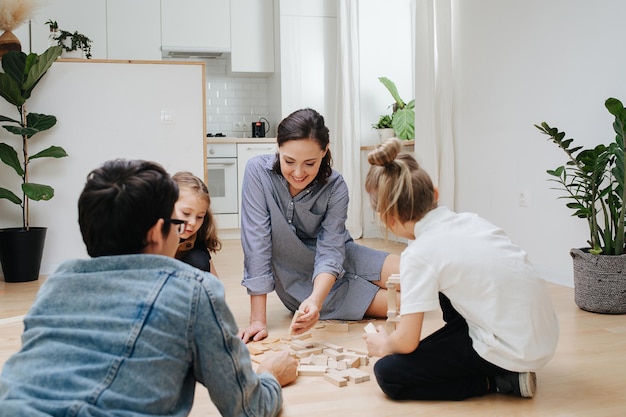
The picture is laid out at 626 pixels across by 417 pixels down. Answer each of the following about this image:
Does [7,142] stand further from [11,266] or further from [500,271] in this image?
[500,271]

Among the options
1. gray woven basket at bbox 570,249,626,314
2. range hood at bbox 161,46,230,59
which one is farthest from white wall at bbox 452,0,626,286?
range hood at bbox 161,46,230,59

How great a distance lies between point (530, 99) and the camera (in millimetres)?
3811

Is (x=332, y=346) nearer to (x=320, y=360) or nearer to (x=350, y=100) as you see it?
(x=320, y=360)

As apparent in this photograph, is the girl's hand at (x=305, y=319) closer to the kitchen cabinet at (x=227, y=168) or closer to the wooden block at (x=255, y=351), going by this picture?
the wooden block at (x=255, y=351)

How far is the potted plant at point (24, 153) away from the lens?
3832 millimetres

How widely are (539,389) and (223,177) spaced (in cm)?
475

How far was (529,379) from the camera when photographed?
1.75 metres

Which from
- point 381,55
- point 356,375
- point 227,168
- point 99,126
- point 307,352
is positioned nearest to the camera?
point 356,375

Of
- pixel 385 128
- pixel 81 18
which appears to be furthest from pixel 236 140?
pixel 81 18

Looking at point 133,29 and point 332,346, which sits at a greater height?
point 133,29

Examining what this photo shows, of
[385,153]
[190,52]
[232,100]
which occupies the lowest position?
[385,153]

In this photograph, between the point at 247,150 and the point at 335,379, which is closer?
the point at 335,379

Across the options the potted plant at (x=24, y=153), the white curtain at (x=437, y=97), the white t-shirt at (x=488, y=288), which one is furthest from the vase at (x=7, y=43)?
the white t-shirt at (x=488, y=288)

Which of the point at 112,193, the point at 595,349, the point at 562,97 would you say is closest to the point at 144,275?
the point at 112,193
